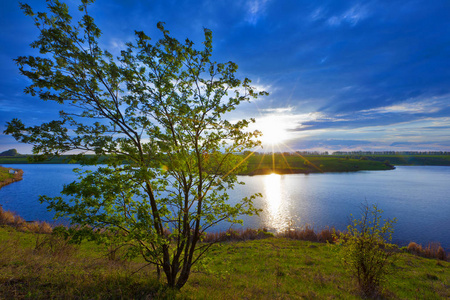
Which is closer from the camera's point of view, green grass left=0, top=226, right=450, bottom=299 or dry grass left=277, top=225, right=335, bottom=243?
green grass left=0, top=226, right=450, bottom=299

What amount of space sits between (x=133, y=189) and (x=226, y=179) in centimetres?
334

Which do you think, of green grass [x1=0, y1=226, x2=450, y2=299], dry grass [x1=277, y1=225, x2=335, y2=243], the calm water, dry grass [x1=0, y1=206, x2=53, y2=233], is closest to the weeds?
green grass [x1=0, y1=226, x2=450, y2=299]

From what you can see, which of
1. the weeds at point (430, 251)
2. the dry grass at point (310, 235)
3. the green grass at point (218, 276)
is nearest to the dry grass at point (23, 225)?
the green grass at point (218, 276)

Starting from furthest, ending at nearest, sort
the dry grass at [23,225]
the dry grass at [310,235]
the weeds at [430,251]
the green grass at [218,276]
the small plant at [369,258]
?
the dry grass at [310,235], the dry grass at [23,225], the weeds at [430,251], the small plant at [369,258], the green grass at [218,276]

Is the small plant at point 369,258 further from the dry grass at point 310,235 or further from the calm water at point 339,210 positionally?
the calm water at point 339,210

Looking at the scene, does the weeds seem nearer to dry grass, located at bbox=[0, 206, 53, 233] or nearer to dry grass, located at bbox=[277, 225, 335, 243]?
dry grass, located at bbox=[277, 225, 335, 243]

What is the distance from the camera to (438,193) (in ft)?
155

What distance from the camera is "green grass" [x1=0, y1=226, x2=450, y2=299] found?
6645 millimetres

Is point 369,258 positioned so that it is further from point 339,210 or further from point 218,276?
point 339,210

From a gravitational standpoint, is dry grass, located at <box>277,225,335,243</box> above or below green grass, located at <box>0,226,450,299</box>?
below

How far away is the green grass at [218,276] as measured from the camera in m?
6.64

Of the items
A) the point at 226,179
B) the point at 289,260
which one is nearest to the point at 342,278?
the point at 289,260

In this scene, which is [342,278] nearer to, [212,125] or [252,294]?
[252,294]

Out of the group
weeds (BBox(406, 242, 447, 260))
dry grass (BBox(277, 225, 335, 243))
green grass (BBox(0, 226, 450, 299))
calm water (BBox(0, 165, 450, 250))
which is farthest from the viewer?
calm water (BBox(0, 165, 450, 250))
